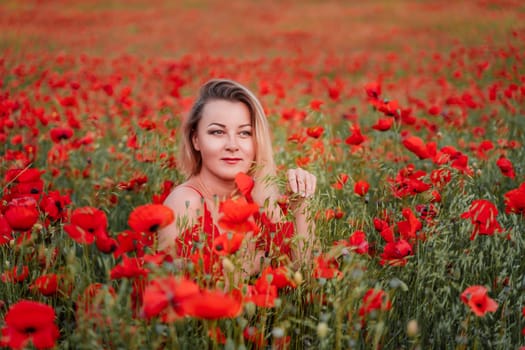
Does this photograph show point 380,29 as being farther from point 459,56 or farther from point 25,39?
point 25,39

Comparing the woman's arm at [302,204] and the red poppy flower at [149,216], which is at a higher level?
the red poppy flower at [149,216]

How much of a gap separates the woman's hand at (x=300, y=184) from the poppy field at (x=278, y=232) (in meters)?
0.07

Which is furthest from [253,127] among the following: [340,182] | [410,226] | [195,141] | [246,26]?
[246,26]

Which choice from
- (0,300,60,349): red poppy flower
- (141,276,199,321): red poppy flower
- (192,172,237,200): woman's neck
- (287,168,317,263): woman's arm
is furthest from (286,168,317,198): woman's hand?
(0,300,60,349): red poppy flower

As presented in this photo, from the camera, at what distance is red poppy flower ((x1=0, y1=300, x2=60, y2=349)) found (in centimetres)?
111

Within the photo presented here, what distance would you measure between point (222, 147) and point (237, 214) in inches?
38.7

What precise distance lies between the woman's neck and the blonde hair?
0.40 feet

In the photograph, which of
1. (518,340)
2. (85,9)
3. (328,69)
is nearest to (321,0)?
(85,9)

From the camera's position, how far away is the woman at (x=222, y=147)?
2.22 meters

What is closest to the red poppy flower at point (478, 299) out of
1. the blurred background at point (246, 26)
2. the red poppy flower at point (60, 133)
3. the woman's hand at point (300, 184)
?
the woman's hand at point (300, 184)

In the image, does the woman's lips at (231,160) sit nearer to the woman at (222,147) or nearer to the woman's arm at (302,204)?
the woman at (222,147)

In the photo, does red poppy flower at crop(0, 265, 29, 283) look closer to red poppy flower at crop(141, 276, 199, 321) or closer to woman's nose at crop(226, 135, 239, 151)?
red poppy flower at crop(141, 276, 199, 321)

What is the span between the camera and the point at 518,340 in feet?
5.24

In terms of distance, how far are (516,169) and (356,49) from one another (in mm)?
10643
